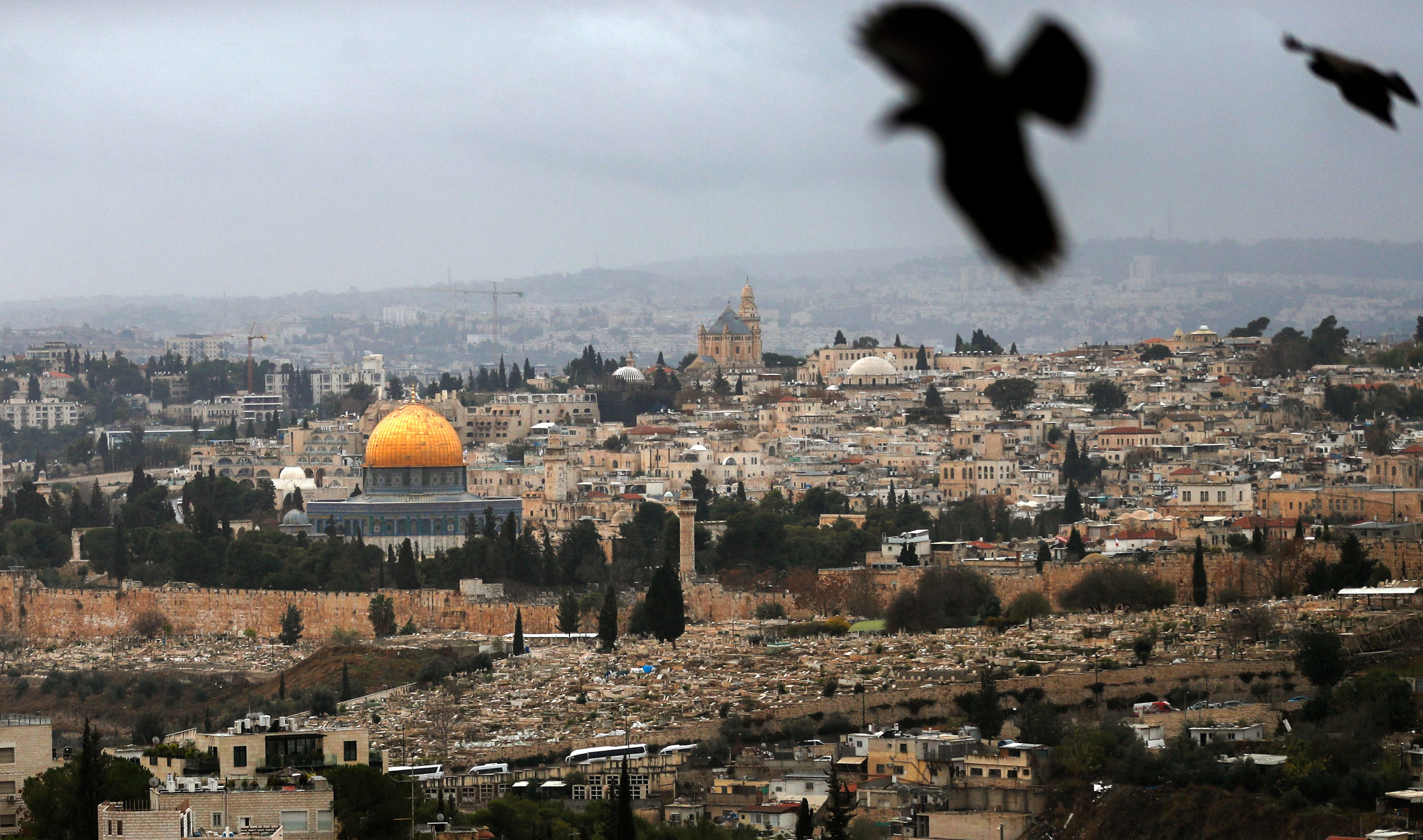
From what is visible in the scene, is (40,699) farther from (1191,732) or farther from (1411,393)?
(1411,393)

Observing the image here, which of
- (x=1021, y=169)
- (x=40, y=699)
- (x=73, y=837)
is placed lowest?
(x=40, y=699)

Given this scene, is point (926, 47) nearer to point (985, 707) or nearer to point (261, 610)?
point (985, 707)

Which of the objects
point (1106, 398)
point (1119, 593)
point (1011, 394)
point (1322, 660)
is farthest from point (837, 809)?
point (1011, 394)

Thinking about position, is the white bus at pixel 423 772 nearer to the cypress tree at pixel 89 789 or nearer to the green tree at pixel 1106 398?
the cypress tree at pixel 89 789

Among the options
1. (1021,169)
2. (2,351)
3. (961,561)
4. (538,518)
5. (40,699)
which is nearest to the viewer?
(1021,169)

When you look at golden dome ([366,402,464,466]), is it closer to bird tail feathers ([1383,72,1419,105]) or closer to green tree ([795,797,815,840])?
green tree ([795,797,815,840])

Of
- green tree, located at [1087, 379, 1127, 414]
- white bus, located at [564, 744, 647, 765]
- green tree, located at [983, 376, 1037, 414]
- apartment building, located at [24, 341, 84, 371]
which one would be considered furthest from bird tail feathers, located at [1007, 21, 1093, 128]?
apartment building, located at [24, 341, 84, 371]

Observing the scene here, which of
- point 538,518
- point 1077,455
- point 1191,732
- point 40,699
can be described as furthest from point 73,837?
point 1077,455
